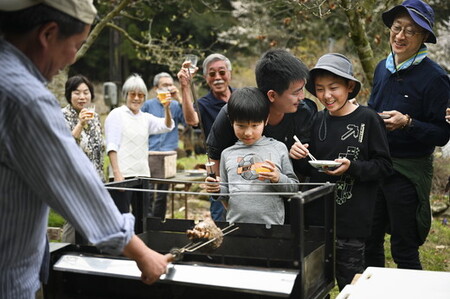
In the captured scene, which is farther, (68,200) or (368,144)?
(368,144)

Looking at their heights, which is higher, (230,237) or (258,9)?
(258,9)

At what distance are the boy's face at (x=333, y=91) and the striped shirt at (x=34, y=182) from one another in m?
1.86

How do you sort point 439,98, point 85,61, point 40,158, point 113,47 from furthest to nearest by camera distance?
1. point 85,61
2. point 113,47
3. point 439,98
4. point 40,158

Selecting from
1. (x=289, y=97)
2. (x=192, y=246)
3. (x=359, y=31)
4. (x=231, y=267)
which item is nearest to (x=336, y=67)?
(x=289, y=97)

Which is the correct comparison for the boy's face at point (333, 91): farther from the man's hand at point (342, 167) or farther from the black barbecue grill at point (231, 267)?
the black barbecue grill at point (231, 267)

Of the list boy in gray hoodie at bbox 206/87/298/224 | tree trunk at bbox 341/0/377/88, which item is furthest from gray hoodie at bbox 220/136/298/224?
tree trunk at bbox 341/0/377/88

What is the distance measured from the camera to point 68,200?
169 centimetres

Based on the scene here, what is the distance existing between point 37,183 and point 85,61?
2387cm

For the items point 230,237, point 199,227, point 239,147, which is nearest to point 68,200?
point 199,227

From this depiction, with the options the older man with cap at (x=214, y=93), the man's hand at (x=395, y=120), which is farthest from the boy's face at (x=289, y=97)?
the older man with cap at (x=214, y=93)

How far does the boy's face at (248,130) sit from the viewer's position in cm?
323

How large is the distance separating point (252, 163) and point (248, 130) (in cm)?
18

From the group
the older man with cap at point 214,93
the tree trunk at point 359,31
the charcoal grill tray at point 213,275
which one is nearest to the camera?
the charcoal grill tray at point 213,275

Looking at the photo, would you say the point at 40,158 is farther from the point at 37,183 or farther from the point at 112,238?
the point at 112,238
